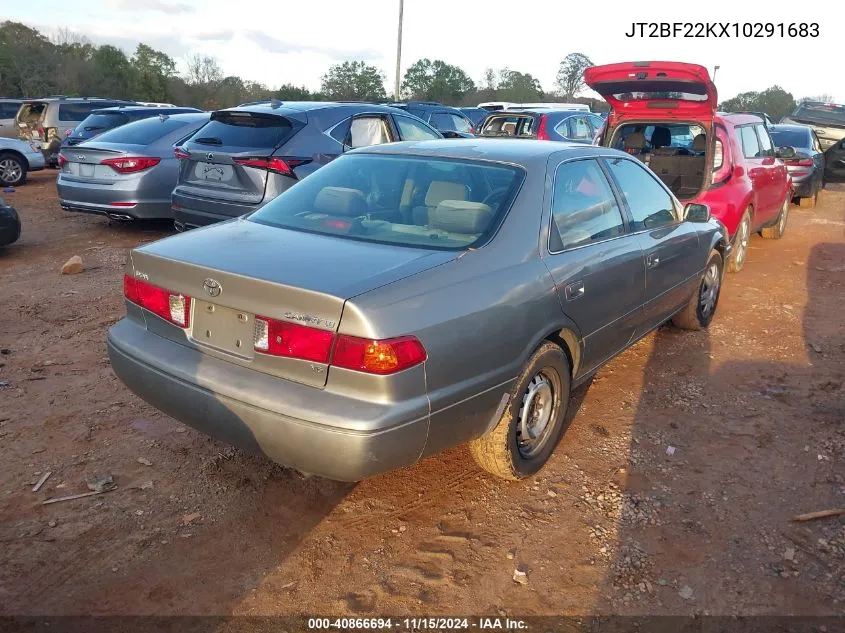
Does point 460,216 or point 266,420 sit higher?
point 460,216

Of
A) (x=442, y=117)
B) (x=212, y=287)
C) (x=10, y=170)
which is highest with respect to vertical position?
(x=442, y=117)

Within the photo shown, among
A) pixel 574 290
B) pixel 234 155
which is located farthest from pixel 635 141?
pixel 574 290

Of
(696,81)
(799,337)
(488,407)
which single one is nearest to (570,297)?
(488,407)

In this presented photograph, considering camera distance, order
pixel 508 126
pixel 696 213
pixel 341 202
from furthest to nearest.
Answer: pixel 508 126 < pixel 696 213 < pixel 341 202

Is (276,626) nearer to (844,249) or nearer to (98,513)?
(98,513)

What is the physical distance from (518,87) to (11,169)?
144 feet

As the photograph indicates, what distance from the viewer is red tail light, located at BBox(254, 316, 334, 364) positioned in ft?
8.30

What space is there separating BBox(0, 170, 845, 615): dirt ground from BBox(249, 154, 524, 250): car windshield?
1.21 m

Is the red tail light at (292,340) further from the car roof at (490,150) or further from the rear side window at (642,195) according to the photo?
→ the rear side window at (642,195)

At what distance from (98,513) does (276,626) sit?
1.13 meters

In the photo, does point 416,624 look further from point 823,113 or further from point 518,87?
point 518,87

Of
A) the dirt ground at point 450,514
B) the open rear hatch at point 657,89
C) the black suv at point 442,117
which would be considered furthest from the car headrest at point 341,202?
the black suv at point 442,117

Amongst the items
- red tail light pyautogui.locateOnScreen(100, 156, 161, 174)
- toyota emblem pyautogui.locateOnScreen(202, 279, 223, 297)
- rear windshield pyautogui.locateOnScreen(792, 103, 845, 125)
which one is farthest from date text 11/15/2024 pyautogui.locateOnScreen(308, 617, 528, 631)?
rear windshield pyautogui.locateOnScreen(792, 103, 845, 125)

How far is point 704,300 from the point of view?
566 centimetres
